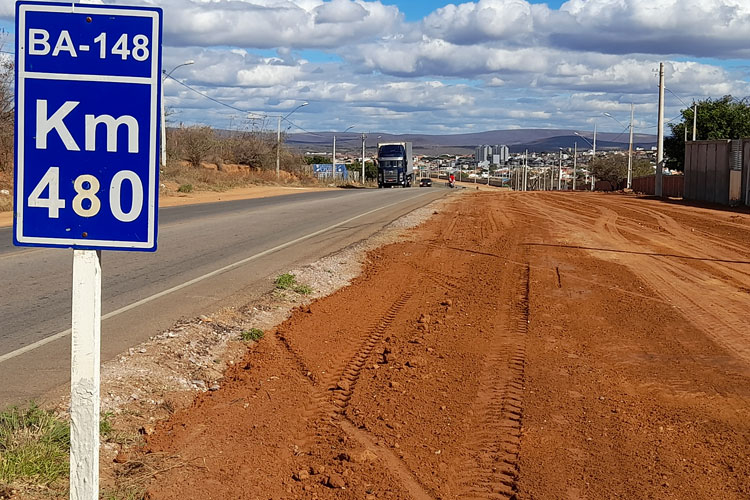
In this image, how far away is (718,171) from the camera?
34719 mm

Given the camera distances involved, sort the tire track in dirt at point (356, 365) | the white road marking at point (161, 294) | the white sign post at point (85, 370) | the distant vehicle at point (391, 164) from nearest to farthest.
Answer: the white sign post at point (85, 370) → the tire track in dirt at point (356, 365) → the white road marking at point (161, 294) → the distant vehicle at point (391, 164)

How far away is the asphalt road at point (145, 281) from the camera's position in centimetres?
788

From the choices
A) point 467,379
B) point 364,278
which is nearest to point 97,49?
point 467,379

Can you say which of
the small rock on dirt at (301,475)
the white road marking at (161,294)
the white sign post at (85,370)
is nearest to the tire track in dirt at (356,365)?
the small rock on dirt at (301,475)

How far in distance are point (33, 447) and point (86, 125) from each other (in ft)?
8.64

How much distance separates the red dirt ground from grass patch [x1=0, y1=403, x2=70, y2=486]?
57 centimetres

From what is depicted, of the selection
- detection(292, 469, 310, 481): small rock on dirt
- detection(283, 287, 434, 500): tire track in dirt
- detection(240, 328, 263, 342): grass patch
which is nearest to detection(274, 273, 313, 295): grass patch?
detection(240, 328, 263, 342): grass patch

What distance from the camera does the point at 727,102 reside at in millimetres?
61906

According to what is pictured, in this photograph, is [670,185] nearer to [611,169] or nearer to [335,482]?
[611,169]

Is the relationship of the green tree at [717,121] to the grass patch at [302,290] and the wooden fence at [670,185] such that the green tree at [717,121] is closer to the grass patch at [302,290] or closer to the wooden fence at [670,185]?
the wooden fence at [670,185]

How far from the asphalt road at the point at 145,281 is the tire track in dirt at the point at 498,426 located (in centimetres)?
353

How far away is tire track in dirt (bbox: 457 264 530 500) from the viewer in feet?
16.4

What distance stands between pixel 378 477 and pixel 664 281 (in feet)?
29.2

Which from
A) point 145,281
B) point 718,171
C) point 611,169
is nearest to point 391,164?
point 611,169
